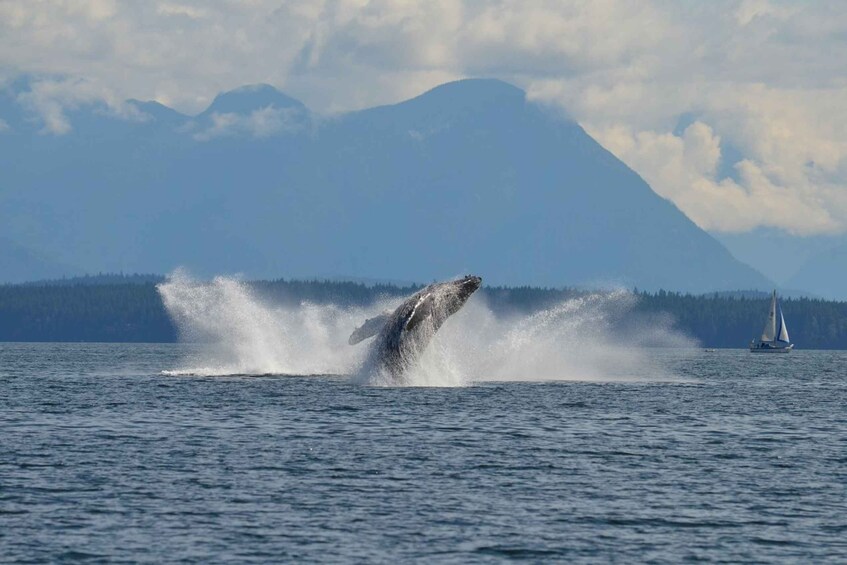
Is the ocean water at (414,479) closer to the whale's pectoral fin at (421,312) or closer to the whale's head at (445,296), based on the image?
the whale's pectoral fin at (421,312)

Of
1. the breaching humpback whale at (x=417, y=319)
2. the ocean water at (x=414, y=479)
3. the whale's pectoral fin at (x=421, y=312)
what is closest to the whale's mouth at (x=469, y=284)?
the breaching humpback whale at (x=417, y=319)

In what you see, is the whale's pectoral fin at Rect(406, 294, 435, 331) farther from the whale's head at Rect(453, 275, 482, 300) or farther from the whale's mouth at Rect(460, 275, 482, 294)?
the whale's mouth at Rect(460, 275, 482, 294)

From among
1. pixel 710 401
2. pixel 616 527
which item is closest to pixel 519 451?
pixel 616 527

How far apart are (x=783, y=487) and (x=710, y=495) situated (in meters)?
2.98

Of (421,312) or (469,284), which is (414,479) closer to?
(421,312)

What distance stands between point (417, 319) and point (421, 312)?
1.19 feet

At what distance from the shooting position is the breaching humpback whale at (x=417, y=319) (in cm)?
6581

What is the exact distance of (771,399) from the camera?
81.7 meters

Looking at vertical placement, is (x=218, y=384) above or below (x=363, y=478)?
above

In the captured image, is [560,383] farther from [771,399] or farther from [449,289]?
[449,289]

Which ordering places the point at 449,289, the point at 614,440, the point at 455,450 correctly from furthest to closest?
1. the point at 449,289
2. the point at 614,440
3. the point at 455,450

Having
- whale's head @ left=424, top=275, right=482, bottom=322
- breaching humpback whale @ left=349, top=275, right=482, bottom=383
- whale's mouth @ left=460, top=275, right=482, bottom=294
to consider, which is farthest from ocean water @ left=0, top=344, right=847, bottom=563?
whale's mouth @ left=460, top=275, right=482, bottom=294

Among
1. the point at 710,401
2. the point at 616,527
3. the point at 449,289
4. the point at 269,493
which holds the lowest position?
the point at 616,527

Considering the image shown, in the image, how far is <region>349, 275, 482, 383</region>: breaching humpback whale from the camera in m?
65.8
